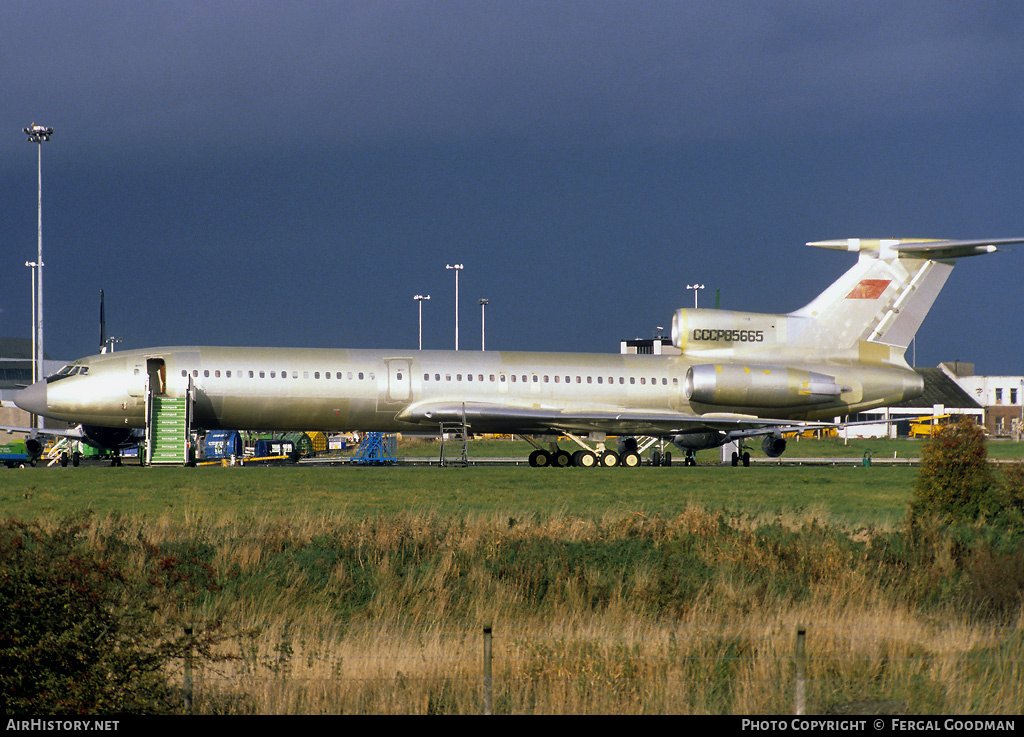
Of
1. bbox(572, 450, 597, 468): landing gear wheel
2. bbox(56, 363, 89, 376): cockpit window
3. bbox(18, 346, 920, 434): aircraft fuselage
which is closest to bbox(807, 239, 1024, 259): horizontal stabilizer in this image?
bbox(18, 346, 920, 434): aircraft fuselage

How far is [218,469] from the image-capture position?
→ 34.4m

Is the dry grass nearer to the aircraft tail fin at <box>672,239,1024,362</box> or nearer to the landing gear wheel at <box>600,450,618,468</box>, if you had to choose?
the landing gear wheel at <box>600,450,618,468</box>

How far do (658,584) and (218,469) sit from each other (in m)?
21.8

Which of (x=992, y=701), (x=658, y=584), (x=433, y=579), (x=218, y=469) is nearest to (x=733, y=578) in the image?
(x=658, y=584)

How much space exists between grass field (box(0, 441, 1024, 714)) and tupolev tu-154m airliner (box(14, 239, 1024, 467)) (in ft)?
39.8

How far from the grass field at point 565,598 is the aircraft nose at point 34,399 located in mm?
13138

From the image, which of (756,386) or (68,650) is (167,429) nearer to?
(756,386)

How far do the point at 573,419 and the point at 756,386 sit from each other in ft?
23.8

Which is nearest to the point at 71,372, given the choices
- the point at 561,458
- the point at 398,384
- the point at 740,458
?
the point at 398,384

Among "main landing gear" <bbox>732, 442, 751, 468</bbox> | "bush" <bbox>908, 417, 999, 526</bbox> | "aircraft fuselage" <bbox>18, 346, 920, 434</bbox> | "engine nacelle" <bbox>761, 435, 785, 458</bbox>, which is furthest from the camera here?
"engine nacelle" <bbox>761, 435, 785, 458</bbox>

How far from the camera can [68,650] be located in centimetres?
912

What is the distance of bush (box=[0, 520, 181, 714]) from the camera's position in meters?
8.75

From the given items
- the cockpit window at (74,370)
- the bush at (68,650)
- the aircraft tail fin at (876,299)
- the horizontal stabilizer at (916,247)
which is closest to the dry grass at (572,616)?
the bush at (68,650)

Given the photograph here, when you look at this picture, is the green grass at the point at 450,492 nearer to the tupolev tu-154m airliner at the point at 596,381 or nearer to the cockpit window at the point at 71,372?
the tupolev tu-154m airliner at the point at 596,381
